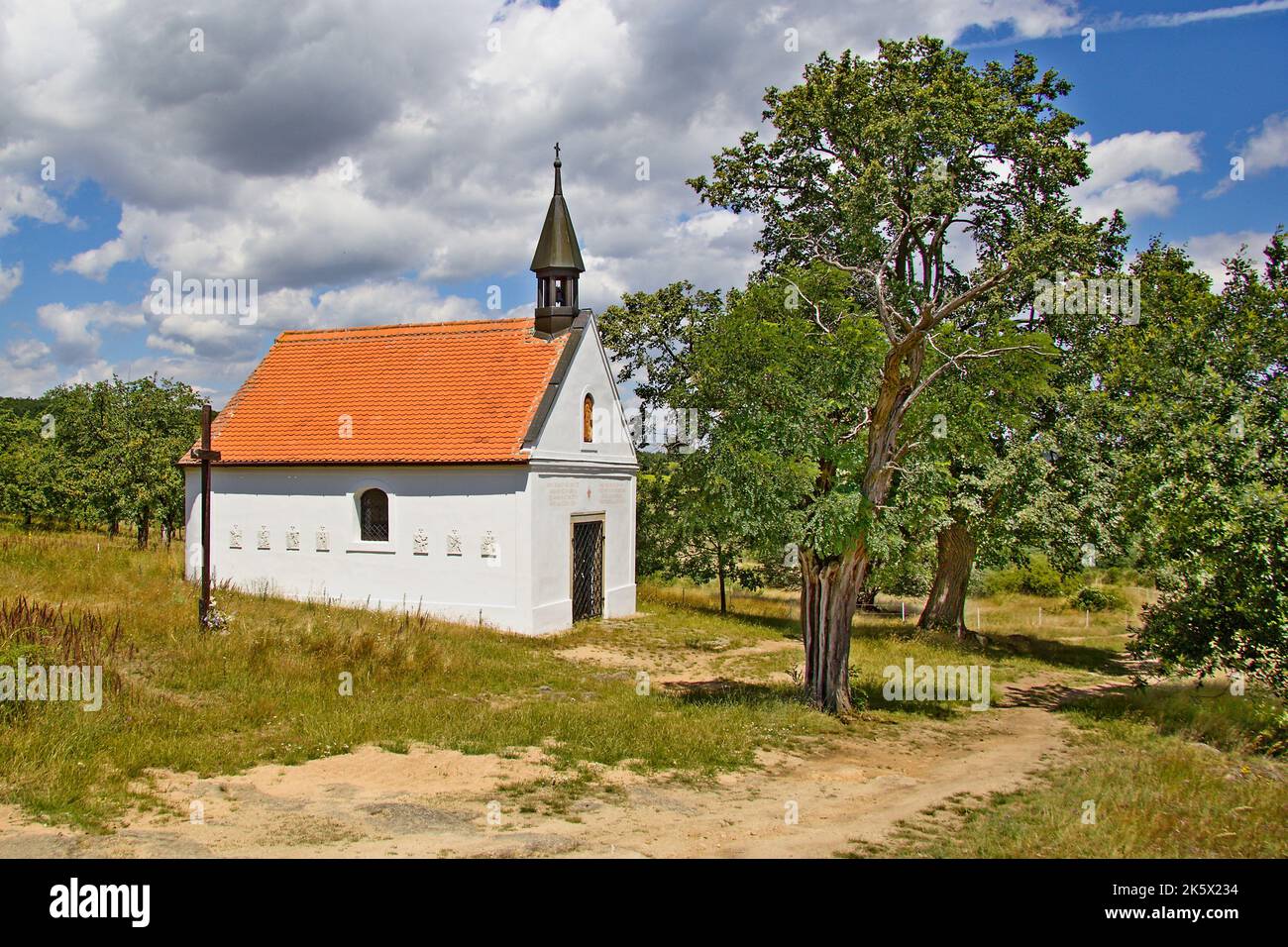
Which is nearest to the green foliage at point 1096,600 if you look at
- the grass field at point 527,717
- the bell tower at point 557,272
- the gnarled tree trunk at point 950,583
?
the gnarled tree trunk at point 950,583

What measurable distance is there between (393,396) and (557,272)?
18.1ft

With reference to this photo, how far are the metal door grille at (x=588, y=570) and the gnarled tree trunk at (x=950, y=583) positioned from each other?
936cm

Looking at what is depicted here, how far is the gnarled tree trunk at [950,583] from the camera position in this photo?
77.8 feet

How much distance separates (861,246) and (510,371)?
372 inches

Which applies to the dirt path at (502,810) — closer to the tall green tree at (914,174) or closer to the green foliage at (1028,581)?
the tall green tree at (914,174)

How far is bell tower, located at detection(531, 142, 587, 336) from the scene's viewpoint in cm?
2262

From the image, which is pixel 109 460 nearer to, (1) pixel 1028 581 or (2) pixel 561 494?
(2) pixel 561 494

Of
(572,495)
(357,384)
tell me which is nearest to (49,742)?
(572,495)

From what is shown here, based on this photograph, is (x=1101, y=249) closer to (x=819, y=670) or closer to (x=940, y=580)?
(x=940, y=580)

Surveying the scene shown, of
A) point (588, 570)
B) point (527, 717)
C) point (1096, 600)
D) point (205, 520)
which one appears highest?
point (205, 520)

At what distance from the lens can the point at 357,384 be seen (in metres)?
23.2

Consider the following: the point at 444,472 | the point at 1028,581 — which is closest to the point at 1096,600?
the point at 1028,581

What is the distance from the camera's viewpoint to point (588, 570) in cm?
2244

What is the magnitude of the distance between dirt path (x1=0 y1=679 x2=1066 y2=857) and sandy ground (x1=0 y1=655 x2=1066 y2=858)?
0.06 feet
